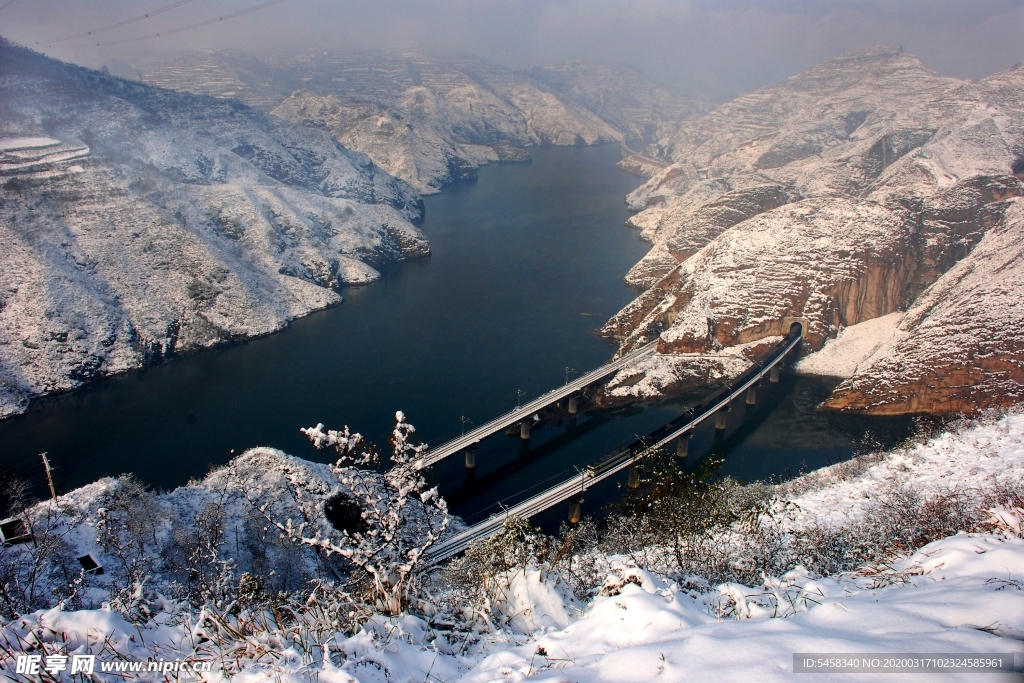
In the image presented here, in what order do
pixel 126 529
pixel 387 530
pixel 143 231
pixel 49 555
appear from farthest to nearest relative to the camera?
pixel 143 231, pixel 126 529, pixel 49 555, pixel 387 530

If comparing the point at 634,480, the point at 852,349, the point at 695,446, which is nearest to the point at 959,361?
the point at 852,349

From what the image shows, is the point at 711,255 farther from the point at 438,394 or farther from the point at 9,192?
the point at 9,192

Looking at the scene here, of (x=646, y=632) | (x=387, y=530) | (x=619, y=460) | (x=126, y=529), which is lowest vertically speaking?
(x=619, y=460)

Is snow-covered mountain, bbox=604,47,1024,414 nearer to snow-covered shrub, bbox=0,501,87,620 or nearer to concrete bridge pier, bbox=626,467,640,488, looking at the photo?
concrete bridge pier, bbox=626,467,640,488

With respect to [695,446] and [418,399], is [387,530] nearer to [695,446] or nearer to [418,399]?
[418,399]

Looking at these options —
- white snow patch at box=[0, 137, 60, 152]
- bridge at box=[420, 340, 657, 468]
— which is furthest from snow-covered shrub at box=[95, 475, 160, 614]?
white snow patch at box=[0, 137, 60, 152]

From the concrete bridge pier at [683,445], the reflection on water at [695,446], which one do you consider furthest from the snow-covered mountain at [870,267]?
the concrete bridge pier at [683,445]
